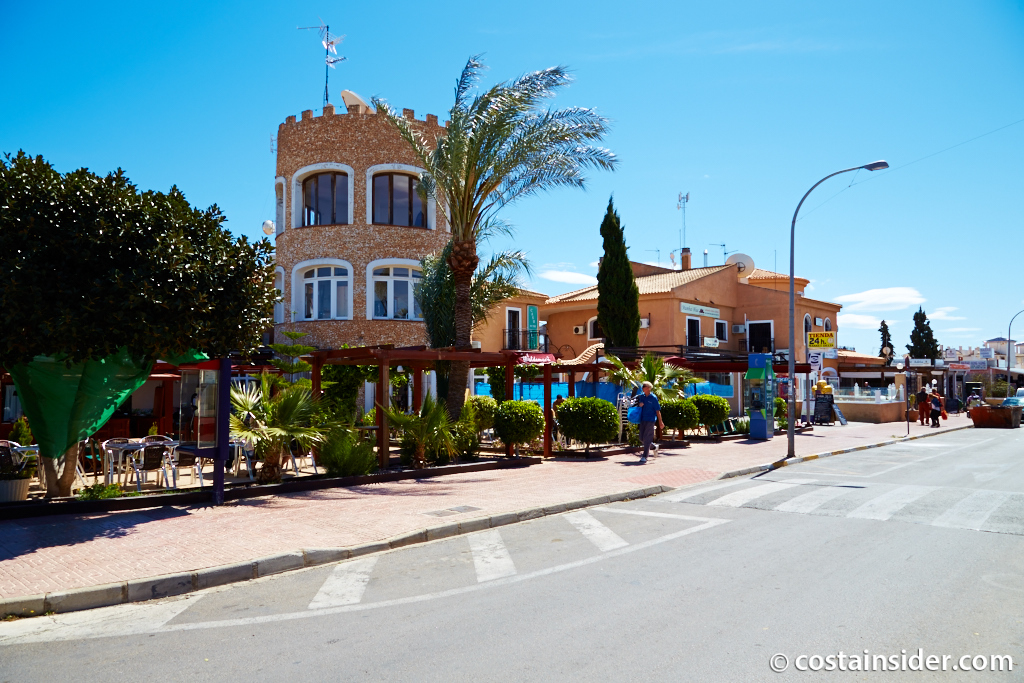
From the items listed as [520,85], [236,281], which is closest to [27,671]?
[236,281]

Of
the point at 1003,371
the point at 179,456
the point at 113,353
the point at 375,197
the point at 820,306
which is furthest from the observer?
the point at 1003,371

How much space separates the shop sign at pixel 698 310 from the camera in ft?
120

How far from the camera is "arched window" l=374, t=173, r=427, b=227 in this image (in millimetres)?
25547

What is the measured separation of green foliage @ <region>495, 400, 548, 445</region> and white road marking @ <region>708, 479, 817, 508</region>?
523 cm

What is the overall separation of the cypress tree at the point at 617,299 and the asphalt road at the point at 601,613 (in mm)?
22973

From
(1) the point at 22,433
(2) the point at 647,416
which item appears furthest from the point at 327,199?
(2) the point at 647,416

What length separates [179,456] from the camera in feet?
45.0

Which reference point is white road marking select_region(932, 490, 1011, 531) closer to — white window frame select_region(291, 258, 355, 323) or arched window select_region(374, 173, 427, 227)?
white window frame select_region(291, 258, 355, 323)

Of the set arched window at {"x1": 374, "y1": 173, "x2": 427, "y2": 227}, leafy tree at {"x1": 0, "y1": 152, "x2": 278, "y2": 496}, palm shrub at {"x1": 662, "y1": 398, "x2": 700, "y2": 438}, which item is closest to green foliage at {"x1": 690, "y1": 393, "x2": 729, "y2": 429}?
palm shrub at {"x1": 662, "y1": 398, "x2": 700, "y2": 438}

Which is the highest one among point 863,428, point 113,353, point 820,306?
point 820,306

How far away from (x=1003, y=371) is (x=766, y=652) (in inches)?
3263

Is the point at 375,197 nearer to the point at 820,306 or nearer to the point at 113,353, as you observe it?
the point at 113,353

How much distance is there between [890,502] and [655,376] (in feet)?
35.0

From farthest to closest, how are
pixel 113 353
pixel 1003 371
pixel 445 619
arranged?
pixel 1003 371, pixel 113 353, pixel 445 619
